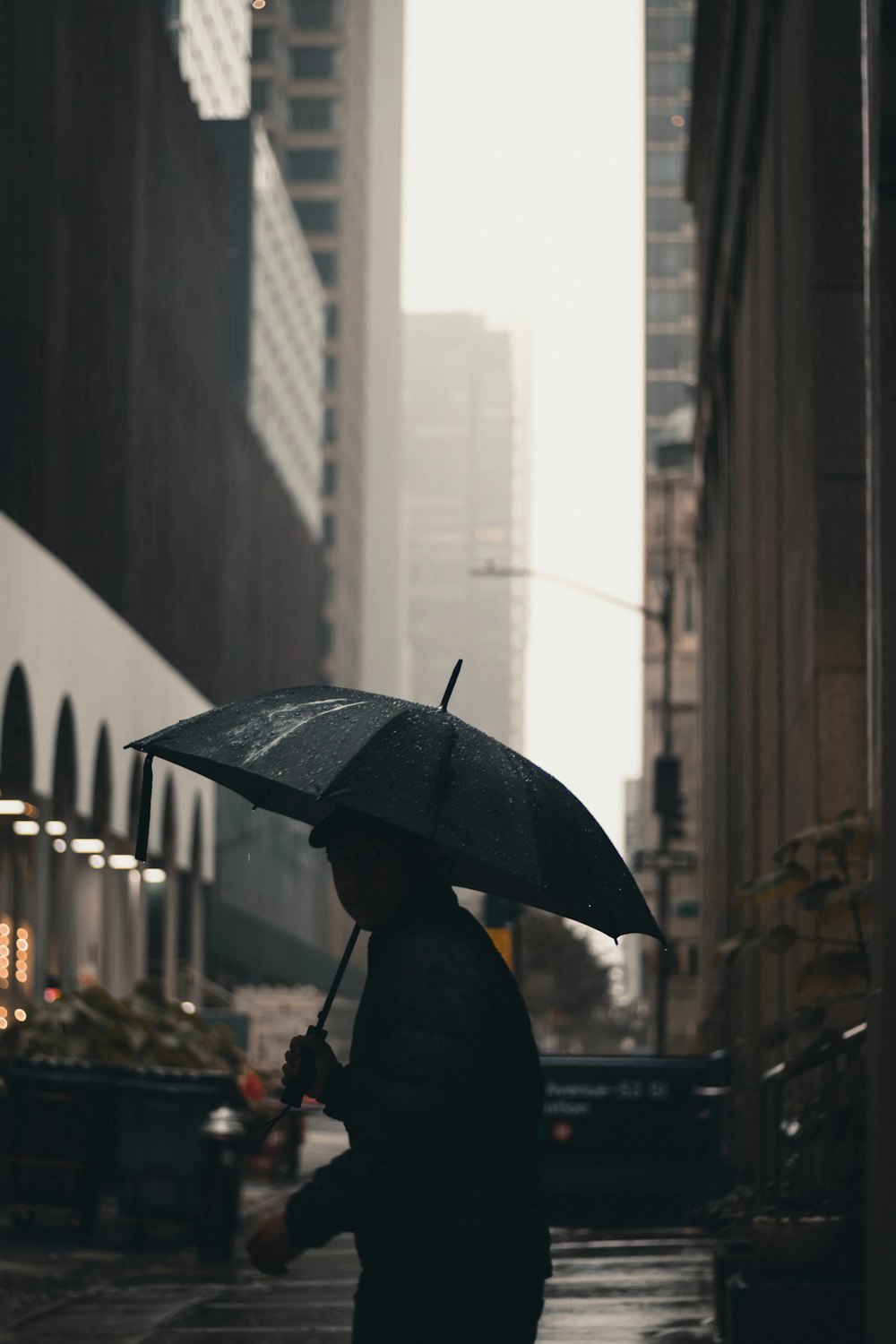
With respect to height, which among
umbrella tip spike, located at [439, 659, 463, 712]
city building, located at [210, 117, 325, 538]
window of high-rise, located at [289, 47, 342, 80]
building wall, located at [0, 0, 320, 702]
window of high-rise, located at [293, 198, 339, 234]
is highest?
window of high-rise, located at [289, 47, 342, 80]

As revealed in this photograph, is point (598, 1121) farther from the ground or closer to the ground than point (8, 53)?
closer to the ground

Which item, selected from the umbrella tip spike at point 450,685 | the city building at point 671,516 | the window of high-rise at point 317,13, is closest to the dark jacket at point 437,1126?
the umbrella tip spike at point 450,685

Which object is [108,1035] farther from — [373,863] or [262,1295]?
[373,863]

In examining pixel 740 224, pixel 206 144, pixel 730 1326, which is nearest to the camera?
pixel 730 1326

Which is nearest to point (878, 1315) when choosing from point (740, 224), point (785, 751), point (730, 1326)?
point (730, 1326)

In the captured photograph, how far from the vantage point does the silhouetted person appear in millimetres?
3996

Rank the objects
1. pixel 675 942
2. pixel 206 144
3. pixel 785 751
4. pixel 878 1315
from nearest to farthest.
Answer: pixel 878 1315 → pixel 785 751 → pixel 206 144 → pixel 675 942

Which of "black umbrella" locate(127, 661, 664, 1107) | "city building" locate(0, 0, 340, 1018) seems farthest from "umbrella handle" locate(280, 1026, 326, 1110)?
"city building" locate(0, 0, 340, 1018)

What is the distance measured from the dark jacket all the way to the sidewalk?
6758 mm

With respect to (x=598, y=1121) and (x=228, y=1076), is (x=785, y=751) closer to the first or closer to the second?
(x=598, y=1121)

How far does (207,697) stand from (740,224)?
35184 millimetres

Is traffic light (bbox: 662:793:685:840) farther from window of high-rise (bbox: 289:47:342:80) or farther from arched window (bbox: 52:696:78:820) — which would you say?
window of high-rise (bbox: 289:47:342:80)

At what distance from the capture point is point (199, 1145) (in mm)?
16438

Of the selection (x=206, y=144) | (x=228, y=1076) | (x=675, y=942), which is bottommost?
(x=675, y=942)
